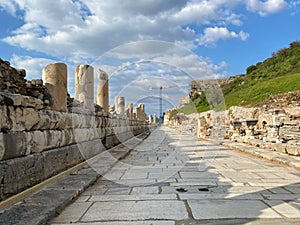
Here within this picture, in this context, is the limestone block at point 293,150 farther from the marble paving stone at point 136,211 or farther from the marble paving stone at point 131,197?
the marble paving stone at point 136,211

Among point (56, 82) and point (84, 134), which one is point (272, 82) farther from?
point (56, 82)

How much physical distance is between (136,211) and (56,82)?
323cm

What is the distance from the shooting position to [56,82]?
5609 mm

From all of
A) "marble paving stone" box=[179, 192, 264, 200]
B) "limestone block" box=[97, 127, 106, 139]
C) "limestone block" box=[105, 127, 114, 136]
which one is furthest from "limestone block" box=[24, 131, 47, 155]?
"limestone block" box=[105, 127, 114, 136]

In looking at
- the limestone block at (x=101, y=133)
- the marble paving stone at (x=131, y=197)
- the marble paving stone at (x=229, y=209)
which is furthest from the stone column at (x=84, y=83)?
the marble paving stone at (x=229, y=209)

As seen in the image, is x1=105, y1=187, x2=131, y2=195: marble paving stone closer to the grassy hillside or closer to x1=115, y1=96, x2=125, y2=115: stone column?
x1=115, y1=96, x2=125, y2=115: stone column

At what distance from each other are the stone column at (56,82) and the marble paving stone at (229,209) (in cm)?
307

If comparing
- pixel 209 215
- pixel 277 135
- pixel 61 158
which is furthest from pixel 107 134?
pixel 209 215

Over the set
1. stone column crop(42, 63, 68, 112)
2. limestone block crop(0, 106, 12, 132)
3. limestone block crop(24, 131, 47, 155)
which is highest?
stone column crop(42, 63, 68, 112)

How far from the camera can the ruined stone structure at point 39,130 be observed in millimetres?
3395

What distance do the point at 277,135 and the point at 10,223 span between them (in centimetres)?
983

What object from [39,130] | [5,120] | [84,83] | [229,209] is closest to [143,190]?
[229,209]

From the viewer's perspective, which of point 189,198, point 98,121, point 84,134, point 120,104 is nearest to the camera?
point 189,198

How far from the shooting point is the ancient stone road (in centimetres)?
305
